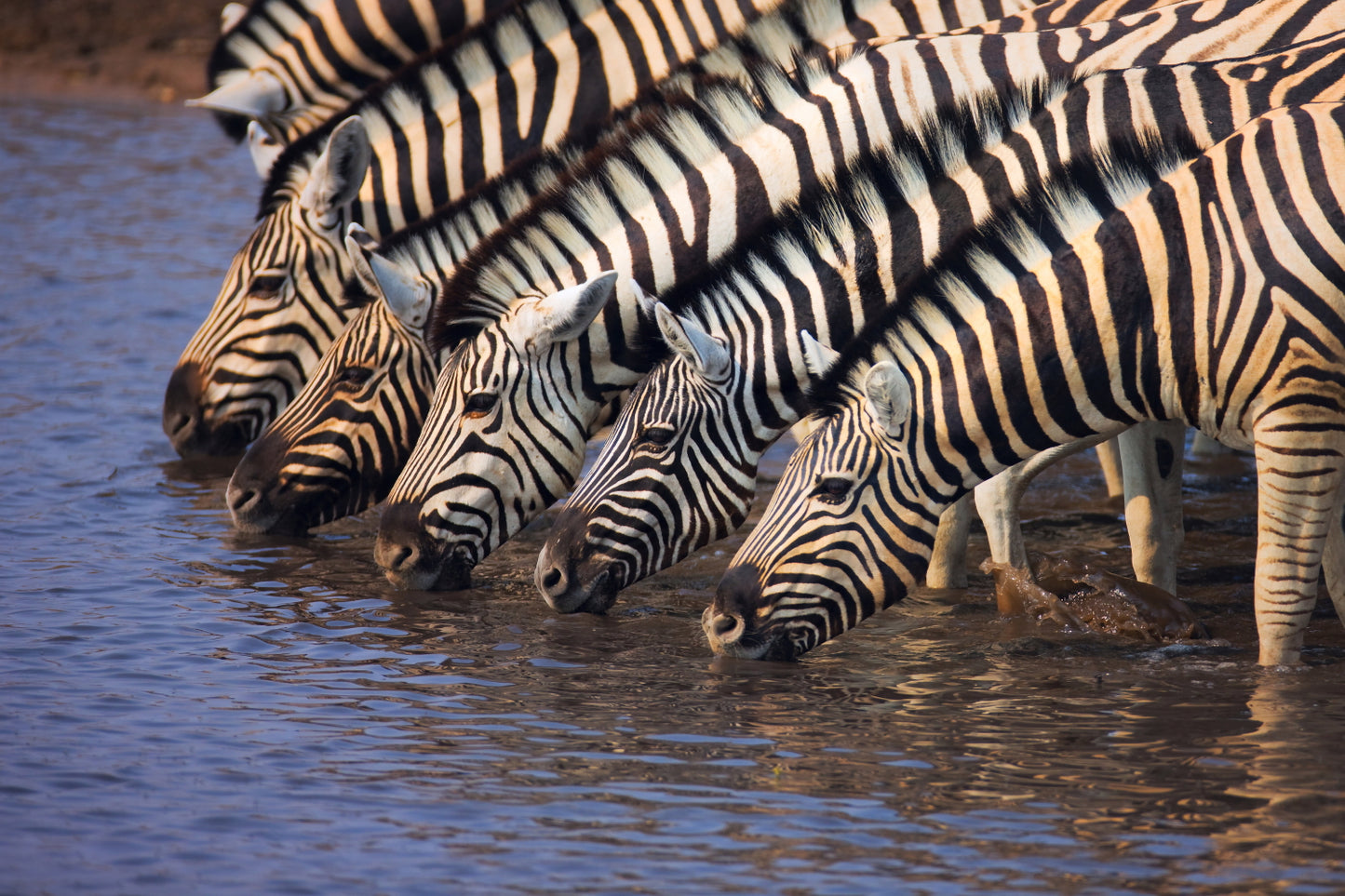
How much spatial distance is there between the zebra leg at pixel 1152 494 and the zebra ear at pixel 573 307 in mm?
2648

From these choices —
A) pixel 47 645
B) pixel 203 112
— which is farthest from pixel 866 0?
pixel 203 112

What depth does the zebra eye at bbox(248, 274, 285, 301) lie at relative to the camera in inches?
404

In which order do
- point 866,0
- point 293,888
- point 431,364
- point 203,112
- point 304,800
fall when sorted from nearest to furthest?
1. point 293,888
2. point 304,800
3. point 431,364
4. point 866,0
5. point 203,112

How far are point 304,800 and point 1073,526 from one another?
5667 mm

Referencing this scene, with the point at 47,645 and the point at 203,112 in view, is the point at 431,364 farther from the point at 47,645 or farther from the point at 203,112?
the point at 203,112

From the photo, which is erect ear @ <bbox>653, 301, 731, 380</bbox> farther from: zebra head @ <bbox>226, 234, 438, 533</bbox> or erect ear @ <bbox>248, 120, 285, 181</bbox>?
erect ear @ <bbox>248, 120, 285, 181</bbox>

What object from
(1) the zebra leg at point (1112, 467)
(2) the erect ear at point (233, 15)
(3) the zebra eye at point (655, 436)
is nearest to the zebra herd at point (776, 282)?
(3) the zebra eye at point (655, 436)

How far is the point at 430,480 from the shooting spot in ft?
27.5

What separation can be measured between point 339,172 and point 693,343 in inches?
127

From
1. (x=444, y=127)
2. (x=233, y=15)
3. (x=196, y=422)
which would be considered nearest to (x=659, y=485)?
(x=444, y=127)

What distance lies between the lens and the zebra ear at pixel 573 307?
7.97 m

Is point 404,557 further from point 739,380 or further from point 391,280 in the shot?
point 739,380

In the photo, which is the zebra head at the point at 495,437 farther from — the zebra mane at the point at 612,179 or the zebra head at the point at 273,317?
the zebra head at the point at 273,317

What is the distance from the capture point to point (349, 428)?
9.29 m
